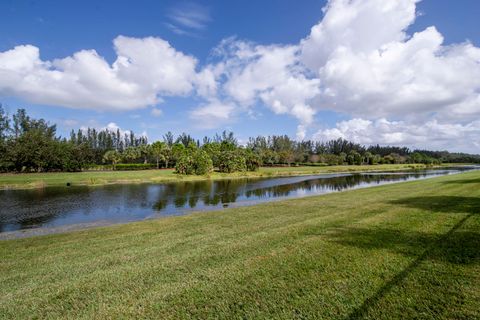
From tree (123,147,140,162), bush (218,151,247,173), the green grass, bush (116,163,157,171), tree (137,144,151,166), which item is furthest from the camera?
tree (123,147,140,162)

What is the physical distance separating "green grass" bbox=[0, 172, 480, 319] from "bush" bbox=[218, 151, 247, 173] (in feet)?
153

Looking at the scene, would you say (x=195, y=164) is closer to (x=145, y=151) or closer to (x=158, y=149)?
(x=158, y=149)

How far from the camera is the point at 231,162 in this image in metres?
55.7

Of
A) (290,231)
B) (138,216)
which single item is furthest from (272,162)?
(290,231)

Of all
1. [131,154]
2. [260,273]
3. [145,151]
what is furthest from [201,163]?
[131,154]

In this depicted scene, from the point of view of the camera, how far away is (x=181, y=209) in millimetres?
18547

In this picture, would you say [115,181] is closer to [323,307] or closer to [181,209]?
[181,209]

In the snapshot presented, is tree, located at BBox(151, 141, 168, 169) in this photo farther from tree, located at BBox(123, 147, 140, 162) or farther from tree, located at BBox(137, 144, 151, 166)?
tree, located at BBox(123, 147, 140, 162)

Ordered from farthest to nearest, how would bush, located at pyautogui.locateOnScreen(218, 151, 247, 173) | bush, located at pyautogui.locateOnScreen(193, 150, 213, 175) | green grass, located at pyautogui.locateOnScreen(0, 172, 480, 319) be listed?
bush, located at pyautogui.locateOnScreen(218, 151, 247, 173) < bush, located at pyautogui.locateOnScreen(193, 150, 213, 175) < green grass, located at pyautogui.locateOnScreen(0, 172, 480, 319)

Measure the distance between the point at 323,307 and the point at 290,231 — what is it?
4.37 m

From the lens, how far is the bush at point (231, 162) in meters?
55.8

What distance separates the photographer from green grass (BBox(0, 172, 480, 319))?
4.05 metres

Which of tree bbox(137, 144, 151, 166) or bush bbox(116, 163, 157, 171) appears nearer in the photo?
bush bbox(116, 163, 157, 171)

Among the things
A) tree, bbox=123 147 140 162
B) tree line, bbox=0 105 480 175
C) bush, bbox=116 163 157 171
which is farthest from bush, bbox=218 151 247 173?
tree, bbox=123 147 140 162
